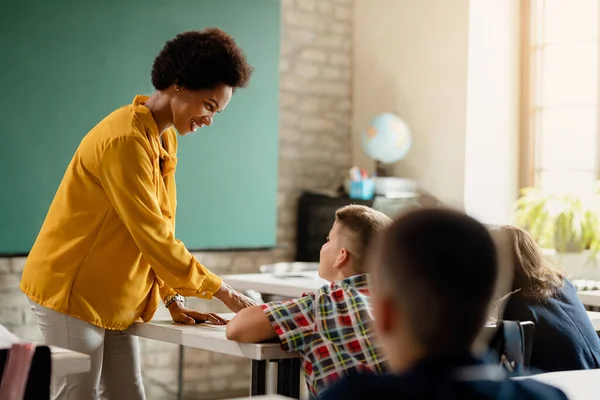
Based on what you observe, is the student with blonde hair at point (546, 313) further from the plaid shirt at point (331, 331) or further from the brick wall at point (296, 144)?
the brick wall at point (296, 144)

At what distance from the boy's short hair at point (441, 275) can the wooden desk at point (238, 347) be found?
4.94 feet

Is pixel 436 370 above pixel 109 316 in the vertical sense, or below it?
above

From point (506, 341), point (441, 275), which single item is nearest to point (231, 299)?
point (506, 341)

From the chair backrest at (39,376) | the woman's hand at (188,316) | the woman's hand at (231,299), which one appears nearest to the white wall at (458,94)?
the woman's hand at (188,316)

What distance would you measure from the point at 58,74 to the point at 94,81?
213mm

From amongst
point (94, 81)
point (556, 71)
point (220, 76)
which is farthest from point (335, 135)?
point (220, 76)

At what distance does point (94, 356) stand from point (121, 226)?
15.0 inches

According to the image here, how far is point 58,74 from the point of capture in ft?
17.0

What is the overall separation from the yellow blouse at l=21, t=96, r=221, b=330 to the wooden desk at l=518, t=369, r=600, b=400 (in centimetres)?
99

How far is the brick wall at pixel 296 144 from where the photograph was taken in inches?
234

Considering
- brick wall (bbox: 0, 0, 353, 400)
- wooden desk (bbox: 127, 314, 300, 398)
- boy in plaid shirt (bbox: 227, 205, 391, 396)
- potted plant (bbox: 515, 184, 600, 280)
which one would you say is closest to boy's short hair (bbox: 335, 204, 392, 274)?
boy in plaid shirt (bbox: 227, 205, 391, 396)

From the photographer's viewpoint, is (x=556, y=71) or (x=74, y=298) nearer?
(x=74, y=298)

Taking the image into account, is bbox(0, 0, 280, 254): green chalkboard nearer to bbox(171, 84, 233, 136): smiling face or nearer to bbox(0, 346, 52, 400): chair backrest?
bbox(171, 84, 233, 136): smiling face

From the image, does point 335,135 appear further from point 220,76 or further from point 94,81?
point 220,76
